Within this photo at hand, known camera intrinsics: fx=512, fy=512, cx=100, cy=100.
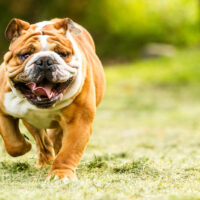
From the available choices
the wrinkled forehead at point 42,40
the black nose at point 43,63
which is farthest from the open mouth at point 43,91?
the wrinkled forehead at point 42,40

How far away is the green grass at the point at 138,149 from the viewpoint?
3.54 m

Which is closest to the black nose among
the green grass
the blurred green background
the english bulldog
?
the english bulldog

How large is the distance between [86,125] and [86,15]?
1963 cm

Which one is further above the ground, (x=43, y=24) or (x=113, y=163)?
(x=43, y=24)

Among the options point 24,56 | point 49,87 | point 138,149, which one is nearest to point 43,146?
point 49,87

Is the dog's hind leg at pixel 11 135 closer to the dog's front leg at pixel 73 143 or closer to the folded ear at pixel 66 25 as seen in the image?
the dog's front leg at pixel 73 143

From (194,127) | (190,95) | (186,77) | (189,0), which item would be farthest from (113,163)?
(189,0)

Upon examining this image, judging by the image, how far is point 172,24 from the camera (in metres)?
23.5

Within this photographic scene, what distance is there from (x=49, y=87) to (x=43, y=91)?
0.28 feet

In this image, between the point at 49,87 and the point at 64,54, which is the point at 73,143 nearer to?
the point at 49,87

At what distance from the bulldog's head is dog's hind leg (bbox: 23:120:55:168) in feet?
3.33

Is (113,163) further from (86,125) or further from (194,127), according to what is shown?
(194,127)

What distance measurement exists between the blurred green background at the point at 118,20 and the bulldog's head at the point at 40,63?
18.5m

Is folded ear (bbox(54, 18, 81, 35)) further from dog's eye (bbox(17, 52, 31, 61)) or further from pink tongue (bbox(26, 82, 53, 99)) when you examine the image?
pink tongue (bbox(26, 82, 53, 99))
